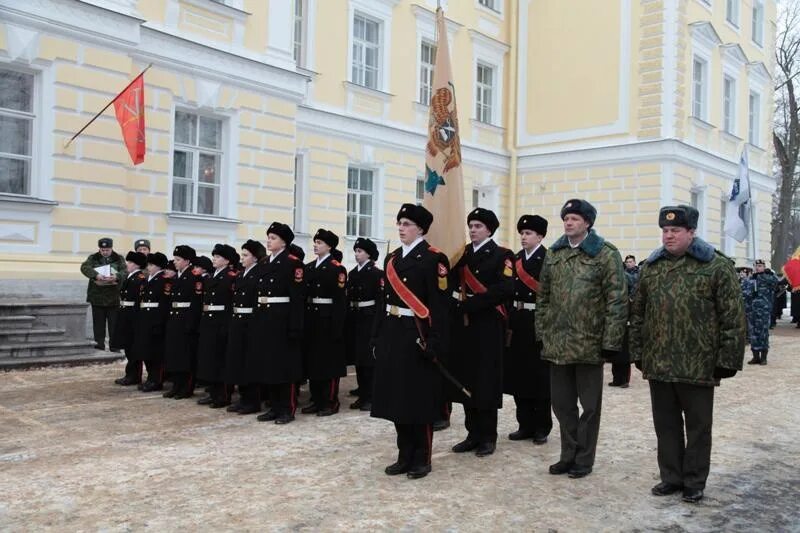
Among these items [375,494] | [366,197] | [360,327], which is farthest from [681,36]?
[375,494]

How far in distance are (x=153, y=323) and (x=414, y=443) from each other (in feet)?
13.6

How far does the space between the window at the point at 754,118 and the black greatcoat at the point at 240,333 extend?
21.3 metres

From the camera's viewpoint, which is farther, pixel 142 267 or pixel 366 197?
pixel 366 197

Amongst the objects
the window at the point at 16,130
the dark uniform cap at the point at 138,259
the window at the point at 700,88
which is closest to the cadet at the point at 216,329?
the dark uniform cap at the point at 138,259

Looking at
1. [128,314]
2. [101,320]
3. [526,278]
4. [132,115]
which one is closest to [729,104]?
[132,115]

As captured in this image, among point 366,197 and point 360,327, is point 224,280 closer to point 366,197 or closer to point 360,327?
point 360,327

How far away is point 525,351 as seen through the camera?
249 inches

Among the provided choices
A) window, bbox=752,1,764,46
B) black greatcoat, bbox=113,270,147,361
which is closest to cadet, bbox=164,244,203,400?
black greatcoat, bbox=113,270,147,361

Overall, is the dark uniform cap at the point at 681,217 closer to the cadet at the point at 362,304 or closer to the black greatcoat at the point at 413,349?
the black greatcoat at the point at 413,349

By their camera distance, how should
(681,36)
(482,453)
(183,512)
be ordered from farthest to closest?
(681,36) → (482,453) → (183,512)

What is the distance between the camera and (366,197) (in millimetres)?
17812

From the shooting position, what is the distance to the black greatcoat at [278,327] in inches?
277

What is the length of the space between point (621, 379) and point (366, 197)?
31.1ft

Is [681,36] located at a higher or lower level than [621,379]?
higher
